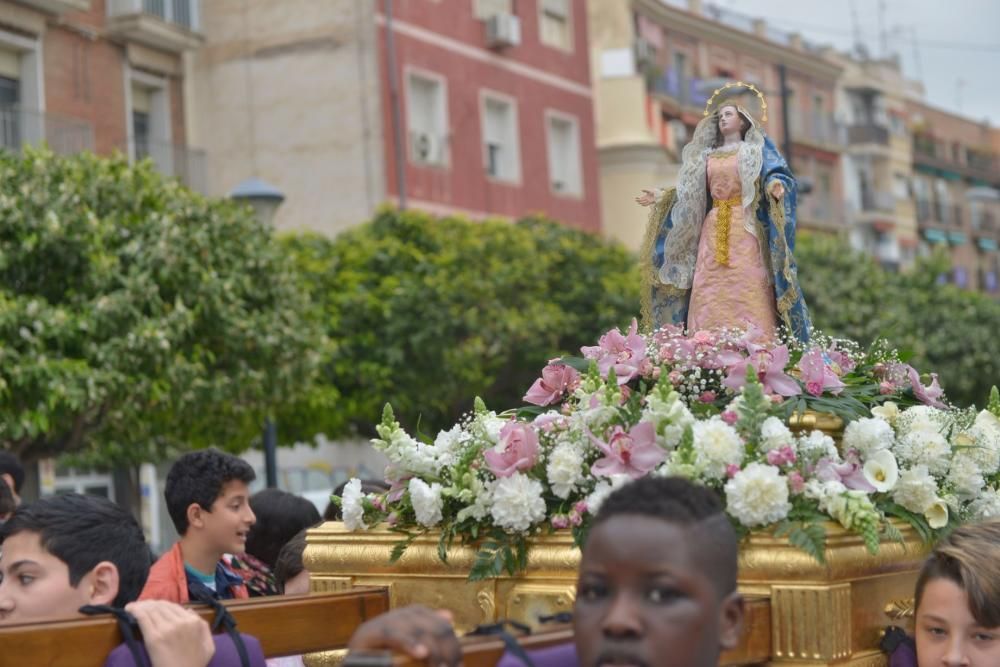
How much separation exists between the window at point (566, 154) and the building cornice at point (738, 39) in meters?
9.92

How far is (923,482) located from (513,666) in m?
1.89

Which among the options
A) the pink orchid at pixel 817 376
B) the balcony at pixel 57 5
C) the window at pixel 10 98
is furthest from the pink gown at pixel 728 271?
the balcony at pixel 57 5

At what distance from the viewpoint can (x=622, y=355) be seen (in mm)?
5074

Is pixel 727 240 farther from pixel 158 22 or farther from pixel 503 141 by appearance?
pixel 503 141

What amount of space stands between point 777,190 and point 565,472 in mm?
2263

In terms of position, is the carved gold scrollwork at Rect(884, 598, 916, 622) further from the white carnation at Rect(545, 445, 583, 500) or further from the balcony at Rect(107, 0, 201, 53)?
the balcony at Rect(107, 0, 201, 53)

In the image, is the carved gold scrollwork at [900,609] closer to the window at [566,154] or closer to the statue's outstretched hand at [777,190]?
the statue's outstretched hand at [777,190]

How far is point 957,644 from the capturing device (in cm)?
415

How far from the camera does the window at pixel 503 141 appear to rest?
2995 centimetres

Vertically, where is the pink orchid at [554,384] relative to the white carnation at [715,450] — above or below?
above

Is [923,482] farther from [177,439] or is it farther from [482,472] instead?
[177,439]

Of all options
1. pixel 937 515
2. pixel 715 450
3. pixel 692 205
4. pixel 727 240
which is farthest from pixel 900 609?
pixel 692 205

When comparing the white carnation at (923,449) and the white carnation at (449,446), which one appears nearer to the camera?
the white carnation at (923,449)

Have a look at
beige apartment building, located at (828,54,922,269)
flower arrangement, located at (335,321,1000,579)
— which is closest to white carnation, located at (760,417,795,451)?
flower arrangement, located at (335,321,1000,579)
